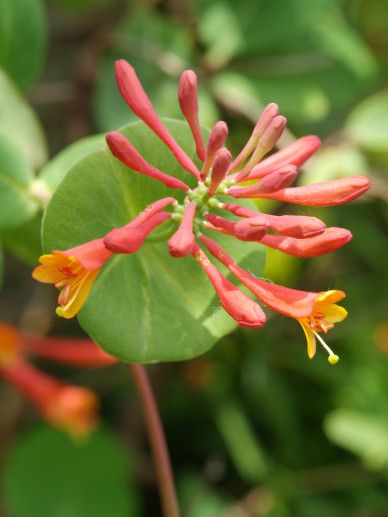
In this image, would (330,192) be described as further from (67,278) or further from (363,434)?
(363,434)

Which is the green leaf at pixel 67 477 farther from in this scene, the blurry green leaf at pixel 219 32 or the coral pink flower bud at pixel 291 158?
the coral pink flower bud at pixel 291 158

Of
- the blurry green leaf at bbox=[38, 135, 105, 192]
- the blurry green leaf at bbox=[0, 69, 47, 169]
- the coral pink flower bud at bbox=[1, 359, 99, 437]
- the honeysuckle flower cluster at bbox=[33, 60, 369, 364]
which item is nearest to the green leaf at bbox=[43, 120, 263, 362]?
the honeysuckle flower cluster at bbox=[33, 60, 369, 364]

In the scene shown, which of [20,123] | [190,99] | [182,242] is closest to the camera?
[182,242]

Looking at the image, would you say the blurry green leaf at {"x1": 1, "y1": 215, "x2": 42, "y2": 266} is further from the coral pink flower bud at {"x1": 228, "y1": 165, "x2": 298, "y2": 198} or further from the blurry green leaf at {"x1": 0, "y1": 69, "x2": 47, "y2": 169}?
the coral pink flower bud at {"x1": 228, "y1": 165, "x2": 298, "y2": 198}

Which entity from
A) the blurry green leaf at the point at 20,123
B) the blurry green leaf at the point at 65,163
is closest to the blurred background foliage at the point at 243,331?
the blurry green leaf at the point at 20,123

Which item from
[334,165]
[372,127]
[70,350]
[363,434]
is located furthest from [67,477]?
[372,127]

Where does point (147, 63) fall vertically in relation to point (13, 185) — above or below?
below
